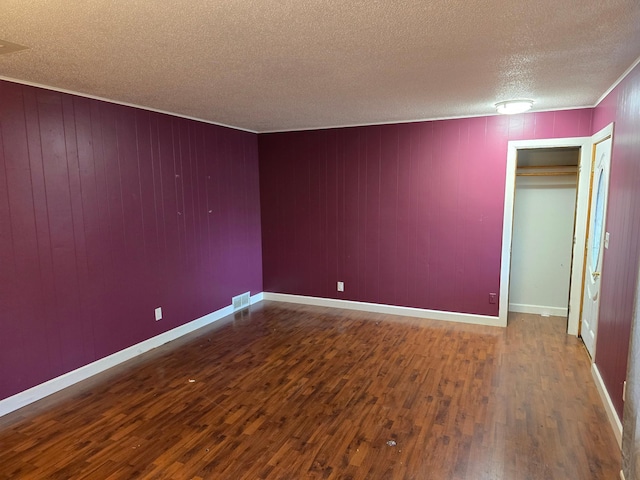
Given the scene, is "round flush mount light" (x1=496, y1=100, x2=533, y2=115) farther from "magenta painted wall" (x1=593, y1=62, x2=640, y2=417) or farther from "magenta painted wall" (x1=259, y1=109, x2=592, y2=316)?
"magenta painted wall" (x1=593, y1=62, x2=640, y2=417)

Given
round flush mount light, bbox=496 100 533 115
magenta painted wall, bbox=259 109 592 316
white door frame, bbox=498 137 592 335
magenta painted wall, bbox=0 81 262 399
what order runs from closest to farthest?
1. magenta painted wall, bbox=0 81 262 399
2. round flush mount light, bbox=496 100 533 115
3. white door frame, bbox=498 137 592 335
4. magenta painted wall, bbox=259 109 592 316

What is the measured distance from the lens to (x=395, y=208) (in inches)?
193

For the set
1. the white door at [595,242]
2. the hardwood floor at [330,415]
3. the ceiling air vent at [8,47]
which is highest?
the ceiling air vent at [8,47]

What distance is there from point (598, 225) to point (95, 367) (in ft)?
15.2

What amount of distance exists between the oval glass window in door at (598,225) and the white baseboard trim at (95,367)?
4.07m

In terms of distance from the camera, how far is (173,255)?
4242 mm

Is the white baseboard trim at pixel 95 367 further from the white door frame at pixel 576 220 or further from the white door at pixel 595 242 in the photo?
the white door at pixel 595 242

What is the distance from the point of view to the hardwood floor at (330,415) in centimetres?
229

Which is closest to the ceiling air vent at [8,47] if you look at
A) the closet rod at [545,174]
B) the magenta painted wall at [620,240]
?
the magenta painted wall at [620,240]

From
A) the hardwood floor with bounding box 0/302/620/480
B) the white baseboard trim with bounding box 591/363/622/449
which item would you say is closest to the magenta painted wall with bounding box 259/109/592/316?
the hardwood floor with bounding box 0/302/620/480

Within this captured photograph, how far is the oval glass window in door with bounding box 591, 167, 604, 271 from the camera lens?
349cm

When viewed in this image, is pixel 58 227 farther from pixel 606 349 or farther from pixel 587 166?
pixel 587 166

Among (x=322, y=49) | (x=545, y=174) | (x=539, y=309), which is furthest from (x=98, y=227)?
(x=539, y=309)

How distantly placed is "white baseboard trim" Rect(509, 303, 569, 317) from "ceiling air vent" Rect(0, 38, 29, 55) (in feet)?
17.7
